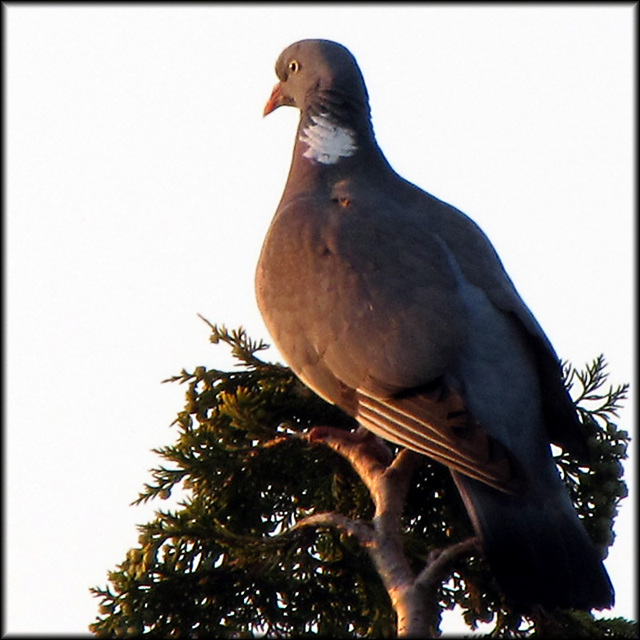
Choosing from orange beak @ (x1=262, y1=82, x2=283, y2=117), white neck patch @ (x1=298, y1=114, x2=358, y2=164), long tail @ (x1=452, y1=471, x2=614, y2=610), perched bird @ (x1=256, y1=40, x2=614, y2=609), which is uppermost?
orange beak @ (x1=262, y1=82, x2=283, y2=117)

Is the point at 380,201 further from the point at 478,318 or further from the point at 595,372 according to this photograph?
the point at 595,372

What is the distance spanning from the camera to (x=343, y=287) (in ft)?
14.1

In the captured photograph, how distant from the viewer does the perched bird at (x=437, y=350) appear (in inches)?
140

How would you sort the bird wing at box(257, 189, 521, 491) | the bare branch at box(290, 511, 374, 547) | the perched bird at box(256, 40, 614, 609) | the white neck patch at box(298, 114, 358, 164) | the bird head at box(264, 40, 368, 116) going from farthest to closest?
the bird head at box(264, 40, 368, 116) < the white neck patch at box(298, 114, 358, 164) < the bird wing at box(257, 189, 521, 491) < the perched bird at box(256, 40, 614, 609) < the bare branch at box(290, 511, 374, 547)

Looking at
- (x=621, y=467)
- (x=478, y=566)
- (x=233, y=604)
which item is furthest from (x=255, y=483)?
(x=621, y=467)

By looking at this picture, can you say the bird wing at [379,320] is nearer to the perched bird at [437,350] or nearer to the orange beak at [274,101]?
the perched bird at [437,350]

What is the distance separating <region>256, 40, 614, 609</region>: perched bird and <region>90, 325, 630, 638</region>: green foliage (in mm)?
135

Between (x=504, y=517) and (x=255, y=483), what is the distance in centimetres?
76

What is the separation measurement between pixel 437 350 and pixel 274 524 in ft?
2.41

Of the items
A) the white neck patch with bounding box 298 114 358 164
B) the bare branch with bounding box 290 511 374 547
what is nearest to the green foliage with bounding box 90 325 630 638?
the bare branch with bounding box 290 511 374 547

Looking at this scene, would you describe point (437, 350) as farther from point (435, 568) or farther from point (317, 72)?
point (317, 72)

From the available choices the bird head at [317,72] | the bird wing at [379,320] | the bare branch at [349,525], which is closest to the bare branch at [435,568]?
the bare branch at [349,525]

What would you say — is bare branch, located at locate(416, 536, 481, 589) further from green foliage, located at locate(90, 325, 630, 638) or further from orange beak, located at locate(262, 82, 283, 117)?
orange beak, located at locate(262, 82, 283, 117)

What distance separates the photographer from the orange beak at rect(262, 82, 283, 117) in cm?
579
